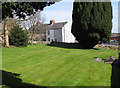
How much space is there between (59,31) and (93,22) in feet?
91.3

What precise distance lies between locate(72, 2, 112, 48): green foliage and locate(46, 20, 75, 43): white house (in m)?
25.1

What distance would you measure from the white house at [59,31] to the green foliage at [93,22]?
82.5 ft

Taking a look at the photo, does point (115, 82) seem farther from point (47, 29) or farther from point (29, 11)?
point (47, 29)

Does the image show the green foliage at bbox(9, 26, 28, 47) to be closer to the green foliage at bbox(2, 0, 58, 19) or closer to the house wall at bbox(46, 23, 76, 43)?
the green foliage at bbox(2, 0, 58, 19)

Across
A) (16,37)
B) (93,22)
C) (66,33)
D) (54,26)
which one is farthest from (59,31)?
(93,22)

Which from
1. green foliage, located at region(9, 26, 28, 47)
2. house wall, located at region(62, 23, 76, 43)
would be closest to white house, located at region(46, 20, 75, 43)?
house wall, located at region(62, 23, 76, 43)

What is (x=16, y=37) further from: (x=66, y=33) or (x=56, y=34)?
(x=66, y=33)

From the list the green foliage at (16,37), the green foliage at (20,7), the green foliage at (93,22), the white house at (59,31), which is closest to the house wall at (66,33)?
the white house at (59,31)

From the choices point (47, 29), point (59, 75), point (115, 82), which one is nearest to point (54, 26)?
point (47, 29)

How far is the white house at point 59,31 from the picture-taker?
5118 centimetres

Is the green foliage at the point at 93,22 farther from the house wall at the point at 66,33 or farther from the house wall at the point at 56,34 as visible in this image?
the house wall at the point at 56,34

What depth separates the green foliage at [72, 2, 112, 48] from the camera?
961 inches

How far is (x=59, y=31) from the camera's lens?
51.6 metres

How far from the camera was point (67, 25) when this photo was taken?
52406mm
